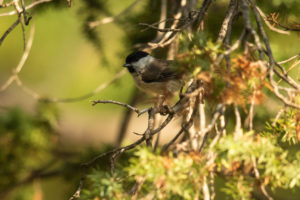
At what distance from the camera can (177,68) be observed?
0.94m

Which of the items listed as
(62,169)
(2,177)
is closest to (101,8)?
(62,169)

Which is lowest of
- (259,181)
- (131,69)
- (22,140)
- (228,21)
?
(22,140)

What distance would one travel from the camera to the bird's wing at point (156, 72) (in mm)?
2469

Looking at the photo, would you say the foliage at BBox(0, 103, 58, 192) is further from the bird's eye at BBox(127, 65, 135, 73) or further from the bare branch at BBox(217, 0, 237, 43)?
the bare branch at BBox(217, 0, 237, 43)

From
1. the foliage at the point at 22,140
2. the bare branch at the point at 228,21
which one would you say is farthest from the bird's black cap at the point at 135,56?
the bare branch at the point at 228,21

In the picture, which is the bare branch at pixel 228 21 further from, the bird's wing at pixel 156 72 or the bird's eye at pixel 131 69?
the bird's eye at pixel 131 69

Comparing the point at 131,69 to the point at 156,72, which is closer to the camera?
the point at 156,72

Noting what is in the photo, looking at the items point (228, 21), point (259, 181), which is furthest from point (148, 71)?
point (259, 181)

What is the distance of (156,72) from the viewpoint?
103 inches

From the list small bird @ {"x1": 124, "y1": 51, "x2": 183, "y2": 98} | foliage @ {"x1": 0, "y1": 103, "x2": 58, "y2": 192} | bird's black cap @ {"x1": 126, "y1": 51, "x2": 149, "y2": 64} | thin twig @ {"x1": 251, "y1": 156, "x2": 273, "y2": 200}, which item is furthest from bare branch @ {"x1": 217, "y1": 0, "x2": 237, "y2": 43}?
foliage @ {"x1": 0, "y1": 103, "x2": 58, "y2": 192}

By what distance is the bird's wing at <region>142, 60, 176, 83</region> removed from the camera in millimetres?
2469

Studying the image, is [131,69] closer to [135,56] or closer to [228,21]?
[135,56]

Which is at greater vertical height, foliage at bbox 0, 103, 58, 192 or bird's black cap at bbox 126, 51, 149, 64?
bird's black cap at bbox 126, 51, 149, 64

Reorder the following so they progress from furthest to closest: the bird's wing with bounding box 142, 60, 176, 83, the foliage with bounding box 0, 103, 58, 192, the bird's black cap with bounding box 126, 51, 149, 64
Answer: the bird's black cap with bounding box 126, 51, 149, 64 < the foliage with bounding box 0, 103, 58, 192 < the bird's wing with bounding box 142, 60, 176, 83
